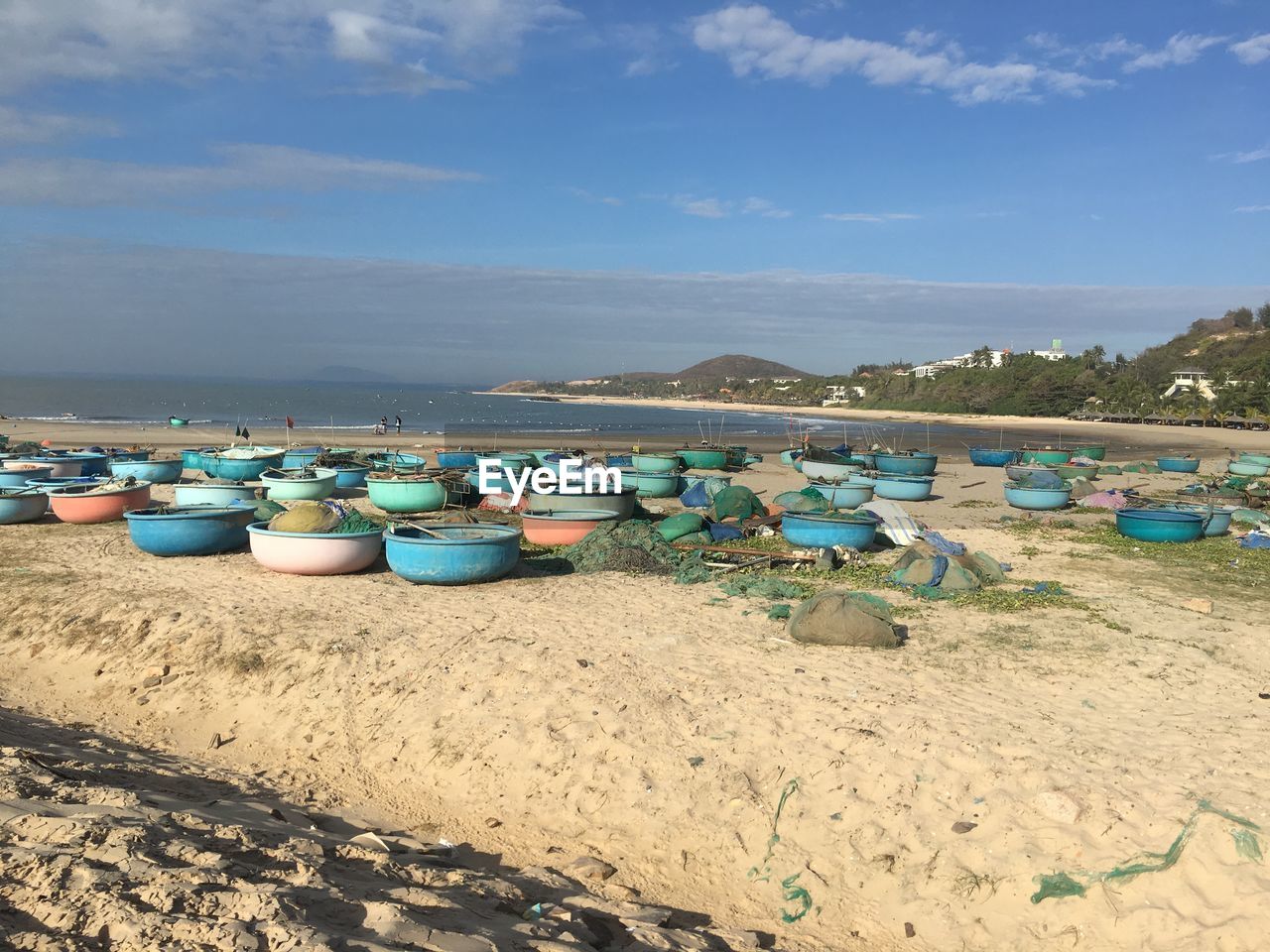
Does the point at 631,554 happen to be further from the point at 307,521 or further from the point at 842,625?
the point at 307,521

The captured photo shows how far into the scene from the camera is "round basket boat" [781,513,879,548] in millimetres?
15742

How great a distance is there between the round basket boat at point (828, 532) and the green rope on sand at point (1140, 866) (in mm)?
9616

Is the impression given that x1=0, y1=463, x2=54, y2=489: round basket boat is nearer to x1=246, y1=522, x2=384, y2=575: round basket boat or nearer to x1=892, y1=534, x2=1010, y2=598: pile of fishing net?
x1=246, y1=522, x2=384, y2=575: round basket boat

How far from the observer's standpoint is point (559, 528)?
621 inches

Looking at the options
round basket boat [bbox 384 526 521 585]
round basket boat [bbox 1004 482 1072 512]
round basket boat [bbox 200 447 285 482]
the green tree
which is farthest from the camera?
the green tree

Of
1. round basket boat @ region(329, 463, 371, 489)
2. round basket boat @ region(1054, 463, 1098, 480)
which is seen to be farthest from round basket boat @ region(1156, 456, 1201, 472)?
round basket boat @ region(329, 463, 371, 489)

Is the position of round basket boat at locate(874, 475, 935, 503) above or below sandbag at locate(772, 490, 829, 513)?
below

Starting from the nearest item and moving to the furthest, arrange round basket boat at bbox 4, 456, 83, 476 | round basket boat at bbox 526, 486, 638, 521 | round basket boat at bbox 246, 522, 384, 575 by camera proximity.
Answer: round basket boat at bbox 246, 522, 384, 575 < round basket boat at bbox 526, 486, 638, 521 < round basket boat at bbox 4, 456, 83, 476

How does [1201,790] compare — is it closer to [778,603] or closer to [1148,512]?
[778,603]

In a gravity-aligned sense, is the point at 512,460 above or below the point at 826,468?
above

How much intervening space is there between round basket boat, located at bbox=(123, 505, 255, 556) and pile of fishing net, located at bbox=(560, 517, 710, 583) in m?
5.60

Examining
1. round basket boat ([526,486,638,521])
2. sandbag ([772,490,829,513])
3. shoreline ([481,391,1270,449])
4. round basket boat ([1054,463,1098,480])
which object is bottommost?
shoreline ([481,391,1270,449])

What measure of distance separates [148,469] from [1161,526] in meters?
25.4

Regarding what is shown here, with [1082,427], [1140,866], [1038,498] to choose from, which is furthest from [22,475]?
[1082,427]
